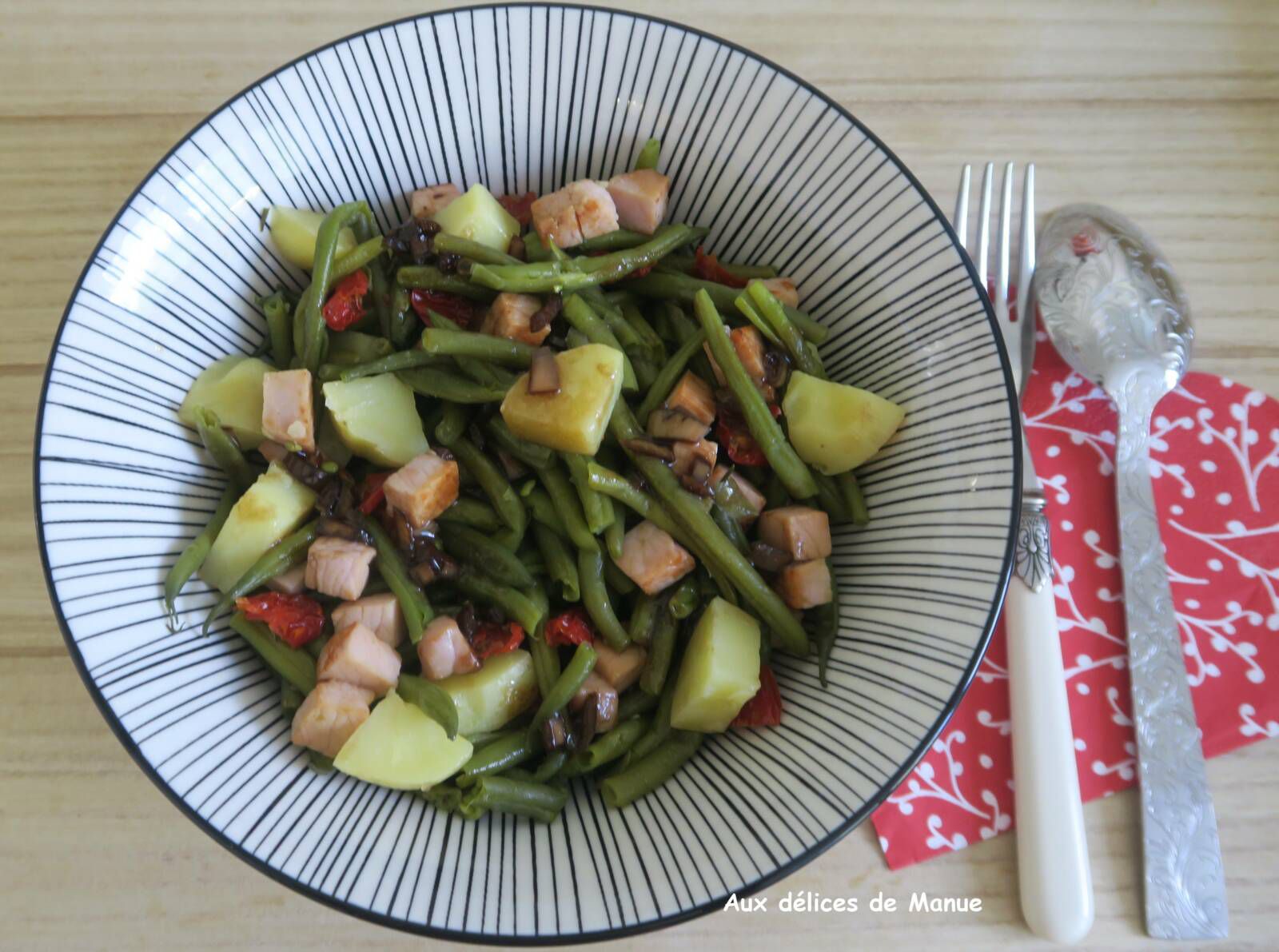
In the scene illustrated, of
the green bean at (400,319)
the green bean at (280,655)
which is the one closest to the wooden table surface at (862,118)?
the green bean at (280,655)

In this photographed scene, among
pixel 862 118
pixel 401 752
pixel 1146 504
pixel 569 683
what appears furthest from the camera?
pixel 862 118

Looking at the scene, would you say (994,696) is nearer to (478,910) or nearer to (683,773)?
(683,773)

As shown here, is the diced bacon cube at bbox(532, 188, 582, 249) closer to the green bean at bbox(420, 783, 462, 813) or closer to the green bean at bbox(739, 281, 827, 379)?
the green bean at bbox(739, 281, 827, 379)

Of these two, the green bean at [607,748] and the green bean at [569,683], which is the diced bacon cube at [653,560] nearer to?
the green bean at [569,683]

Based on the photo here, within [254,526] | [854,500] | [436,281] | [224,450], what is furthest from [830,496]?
[224,450]

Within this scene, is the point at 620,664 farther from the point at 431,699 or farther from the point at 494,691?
the point at 431,699

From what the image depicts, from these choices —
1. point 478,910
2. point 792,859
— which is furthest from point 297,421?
point 792,859
